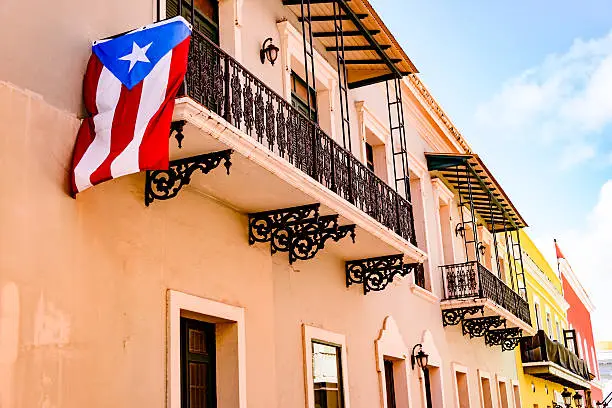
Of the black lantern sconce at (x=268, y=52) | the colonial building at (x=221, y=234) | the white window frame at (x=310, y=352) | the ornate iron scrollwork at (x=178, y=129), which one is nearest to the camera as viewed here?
the colonial building at (x=221, y=234)

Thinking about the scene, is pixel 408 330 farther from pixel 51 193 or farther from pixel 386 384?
pixel 51 193

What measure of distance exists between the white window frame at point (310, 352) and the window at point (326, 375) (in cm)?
5

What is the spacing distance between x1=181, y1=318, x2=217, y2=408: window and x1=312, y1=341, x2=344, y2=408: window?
1.95m

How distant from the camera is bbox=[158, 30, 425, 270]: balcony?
6.74 metres

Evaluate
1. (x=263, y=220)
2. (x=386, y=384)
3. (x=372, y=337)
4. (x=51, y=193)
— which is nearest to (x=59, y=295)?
(x=51, y=193)

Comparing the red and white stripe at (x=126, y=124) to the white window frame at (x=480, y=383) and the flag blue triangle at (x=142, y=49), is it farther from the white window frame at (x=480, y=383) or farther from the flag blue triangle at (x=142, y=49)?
the white window frame at (x=480, y=383)

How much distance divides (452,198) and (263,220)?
9.83 meters

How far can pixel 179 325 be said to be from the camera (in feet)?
23.5

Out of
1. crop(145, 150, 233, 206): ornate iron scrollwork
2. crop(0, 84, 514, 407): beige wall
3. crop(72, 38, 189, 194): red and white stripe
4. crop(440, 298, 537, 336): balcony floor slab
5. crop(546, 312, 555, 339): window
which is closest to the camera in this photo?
crop(0, 84, 514, 407): beige wall

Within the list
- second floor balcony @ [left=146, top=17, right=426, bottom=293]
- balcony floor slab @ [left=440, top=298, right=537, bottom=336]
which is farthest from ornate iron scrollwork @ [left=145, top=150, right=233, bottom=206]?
balcony floor slab @ [left=440, top=298, right=537, bottom=336]

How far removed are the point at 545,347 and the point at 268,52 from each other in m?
16.3

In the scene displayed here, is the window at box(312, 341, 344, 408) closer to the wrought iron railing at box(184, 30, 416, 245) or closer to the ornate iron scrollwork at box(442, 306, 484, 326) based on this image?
the wrought iron railing at box(184, 30, 416, 245)

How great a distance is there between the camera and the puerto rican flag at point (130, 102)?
5828 millimetres

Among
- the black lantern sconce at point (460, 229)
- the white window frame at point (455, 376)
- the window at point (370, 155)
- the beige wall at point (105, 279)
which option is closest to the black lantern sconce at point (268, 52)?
the beige wall at point (105, 279)
